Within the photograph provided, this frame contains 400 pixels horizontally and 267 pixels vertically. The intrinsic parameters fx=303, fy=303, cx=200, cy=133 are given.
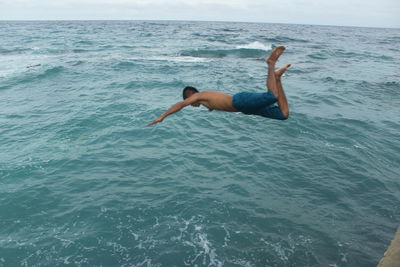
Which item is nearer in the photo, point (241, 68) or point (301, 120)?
point (301, 120)

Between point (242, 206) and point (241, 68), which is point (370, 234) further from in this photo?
point (241, 68)

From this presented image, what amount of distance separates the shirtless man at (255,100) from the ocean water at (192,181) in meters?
3.94

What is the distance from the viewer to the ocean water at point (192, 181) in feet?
27.4

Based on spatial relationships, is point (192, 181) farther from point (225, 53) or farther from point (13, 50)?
point (13, 50)

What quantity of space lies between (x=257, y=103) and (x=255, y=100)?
0.09 m

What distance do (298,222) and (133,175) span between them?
244 inches

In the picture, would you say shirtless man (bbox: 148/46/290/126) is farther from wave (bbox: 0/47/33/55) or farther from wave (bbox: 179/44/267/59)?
wave (bbox: 0/47/33/55)

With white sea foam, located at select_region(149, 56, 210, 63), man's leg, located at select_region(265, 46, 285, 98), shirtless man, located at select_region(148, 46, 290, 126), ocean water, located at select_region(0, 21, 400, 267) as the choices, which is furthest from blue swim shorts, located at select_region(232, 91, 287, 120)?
Answer: white sea foam, located at select_region(149, 56, 210, 63)

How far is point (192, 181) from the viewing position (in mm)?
11445

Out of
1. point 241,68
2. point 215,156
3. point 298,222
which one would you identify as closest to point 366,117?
point 215,156

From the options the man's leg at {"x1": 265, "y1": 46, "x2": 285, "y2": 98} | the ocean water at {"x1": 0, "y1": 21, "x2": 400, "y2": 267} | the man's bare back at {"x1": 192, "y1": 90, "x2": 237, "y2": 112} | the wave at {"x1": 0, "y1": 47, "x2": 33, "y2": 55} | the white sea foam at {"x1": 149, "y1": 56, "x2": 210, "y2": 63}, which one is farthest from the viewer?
the wave at {"x1": 0, "y1": 47, "x2": 33, "y2": 55}

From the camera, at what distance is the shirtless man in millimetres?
6508

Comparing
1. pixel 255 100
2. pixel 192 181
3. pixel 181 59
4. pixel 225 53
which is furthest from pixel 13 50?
pixel 255 100

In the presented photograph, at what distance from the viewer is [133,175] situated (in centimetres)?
1175
